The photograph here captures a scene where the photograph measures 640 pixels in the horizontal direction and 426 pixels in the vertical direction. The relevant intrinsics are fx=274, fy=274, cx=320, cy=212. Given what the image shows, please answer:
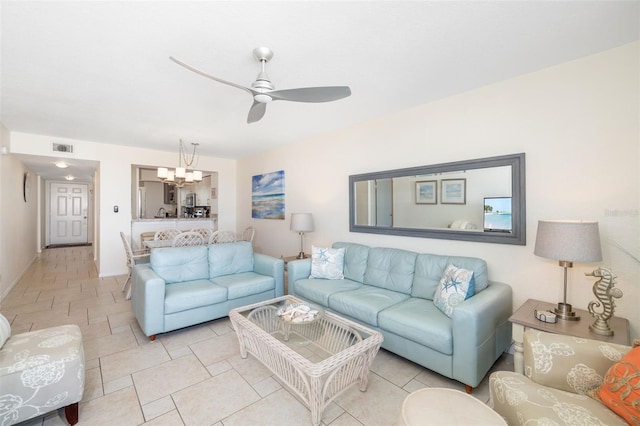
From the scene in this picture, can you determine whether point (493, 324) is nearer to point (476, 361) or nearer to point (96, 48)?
point (476, 361)

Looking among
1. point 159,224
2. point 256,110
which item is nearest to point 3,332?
point 256,110

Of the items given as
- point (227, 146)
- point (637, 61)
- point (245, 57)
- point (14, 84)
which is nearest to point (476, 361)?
point (637, 61)

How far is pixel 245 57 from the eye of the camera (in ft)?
6.79

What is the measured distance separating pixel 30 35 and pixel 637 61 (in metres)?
4.14

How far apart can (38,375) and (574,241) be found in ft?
10.7

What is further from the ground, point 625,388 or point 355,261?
point 355,261

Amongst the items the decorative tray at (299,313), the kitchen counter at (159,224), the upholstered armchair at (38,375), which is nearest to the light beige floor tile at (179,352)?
the upholstered armchair at (38,375)

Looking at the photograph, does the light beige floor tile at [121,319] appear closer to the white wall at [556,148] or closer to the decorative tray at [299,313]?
the decorative tray at [299,313]

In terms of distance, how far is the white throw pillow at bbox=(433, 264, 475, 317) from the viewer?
7.19 ft

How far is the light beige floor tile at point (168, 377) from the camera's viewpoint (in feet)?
6.40

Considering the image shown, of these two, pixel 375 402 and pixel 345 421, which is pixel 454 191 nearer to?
pixel 375 402

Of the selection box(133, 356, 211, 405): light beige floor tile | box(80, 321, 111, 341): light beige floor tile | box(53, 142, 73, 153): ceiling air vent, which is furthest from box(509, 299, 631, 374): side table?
box(53, 142, 73, 153): ceiling air vent

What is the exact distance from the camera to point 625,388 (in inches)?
44.4

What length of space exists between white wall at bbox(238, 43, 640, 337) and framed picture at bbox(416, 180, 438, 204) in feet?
0.75
